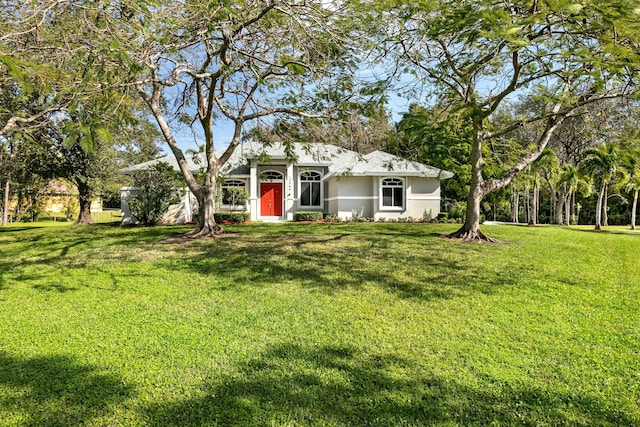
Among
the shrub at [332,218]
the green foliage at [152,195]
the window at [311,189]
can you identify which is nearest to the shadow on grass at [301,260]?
the green foliage at [152,195]

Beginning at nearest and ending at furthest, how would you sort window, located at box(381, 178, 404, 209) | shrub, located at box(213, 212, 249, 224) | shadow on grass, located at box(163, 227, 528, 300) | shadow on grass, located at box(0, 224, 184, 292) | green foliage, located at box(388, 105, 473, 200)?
shadow on grass, located at box(163, 227, 528, 300) → shadow on grass, located at box(0, 224, 184, 292) → green foliage, located at box(388, 105, 473, 200) → shrub, located at box(213, 212, 249, 224) → window, located at box(381, 178, 404, 209)

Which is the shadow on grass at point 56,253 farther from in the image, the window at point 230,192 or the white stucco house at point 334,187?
the white stucco house at point 334,187

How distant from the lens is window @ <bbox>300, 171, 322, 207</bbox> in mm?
21781

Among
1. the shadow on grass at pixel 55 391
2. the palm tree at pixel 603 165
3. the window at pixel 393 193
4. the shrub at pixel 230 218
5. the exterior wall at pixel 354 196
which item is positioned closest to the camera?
the shadow on grass at pixel 55 391

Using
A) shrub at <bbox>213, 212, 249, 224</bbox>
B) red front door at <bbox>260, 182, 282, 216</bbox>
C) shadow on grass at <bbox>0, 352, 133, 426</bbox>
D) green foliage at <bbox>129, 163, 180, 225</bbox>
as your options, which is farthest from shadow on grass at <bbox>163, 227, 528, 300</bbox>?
red front door at <bbox>260, 182, 282, 216</bbox>

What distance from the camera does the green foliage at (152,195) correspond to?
56.5 feet

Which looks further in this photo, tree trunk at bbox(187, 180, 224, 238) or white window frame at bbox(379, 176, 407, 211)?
white window frame at bbox(379, 176, 407, 211)

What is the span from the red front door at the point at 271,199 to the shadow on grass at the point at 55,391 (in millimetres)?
17548

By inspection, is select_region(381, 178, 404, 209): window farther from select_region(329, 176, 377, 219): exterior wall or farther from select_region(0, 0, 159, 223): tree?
select_region(0, 0, 159, 223): tree

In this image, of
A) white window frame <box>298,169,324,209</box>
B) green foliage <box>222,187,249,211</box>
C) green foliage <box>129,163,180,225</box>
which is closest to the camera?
green foliage <box>129,163,180,225</box>

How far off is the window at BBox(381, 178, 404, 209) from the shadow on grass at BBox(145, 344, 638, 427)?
55.5ft

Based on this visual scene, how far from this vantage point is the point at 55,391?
11.1 feet

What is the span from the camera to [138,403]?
10.6ft

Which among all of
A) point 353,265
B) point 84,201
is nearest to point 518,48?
point 353,265
